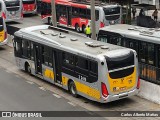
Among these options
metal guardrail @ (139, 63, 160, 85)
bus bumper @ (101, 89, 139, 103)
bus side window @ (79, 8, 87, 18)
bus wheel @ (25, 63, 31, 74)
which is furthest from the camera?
bus side window @ (79, 8, 87, 18)

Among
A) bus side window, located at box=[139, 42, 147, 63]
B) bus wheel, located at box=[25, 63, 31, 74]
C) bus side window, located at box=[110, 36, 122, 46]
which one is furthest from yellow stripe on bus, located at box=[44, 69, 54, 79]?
bus side window, located at box=[139, 42, 147, 63]

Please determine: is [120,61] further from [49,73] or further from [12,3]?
[12,3]

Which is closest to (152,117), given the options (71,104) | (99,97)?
(99,97)

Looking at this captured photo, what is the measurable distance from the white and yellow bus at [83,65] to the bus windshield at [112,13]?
12.3 m

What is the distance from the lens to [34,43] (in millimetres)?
23141

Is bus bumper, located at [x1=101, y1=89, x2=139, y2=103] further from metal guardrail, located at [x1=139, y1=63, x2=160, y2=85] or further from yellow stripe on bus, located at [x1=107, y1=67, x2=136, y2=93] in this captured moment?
metal guardrail, located at [x1=139, y1=63, x2=160, y2=85]

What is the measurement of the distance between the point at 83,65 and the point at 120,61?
182 cm

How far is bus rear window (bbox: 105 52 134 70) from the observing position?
17.8m

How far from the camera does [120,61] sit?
18.1 metres

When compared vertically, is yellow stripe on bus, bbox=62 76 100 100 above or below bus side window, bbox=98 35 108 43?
below

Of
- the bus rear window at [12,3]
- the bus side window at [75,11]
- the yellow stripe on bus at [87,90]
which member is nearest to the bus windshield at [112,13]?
the bus side window at [75,11]

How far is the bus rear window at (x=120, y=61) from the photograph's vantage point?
17812 millimetres

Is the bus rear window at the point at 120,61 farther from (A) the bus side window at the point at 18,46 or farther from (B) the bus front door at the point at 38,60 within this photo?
(A) the bus side window at the point at 18,46

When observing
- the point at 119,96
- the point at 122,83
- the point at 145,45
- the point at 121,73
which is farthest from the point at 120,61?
the point at 145,45
